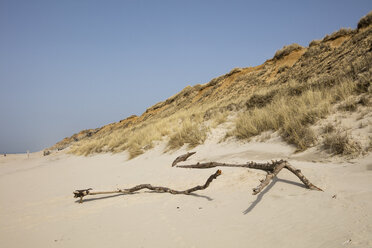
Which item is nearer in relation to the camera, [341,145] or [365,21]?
[341,145]

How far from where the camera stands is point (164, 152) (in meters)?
8.00

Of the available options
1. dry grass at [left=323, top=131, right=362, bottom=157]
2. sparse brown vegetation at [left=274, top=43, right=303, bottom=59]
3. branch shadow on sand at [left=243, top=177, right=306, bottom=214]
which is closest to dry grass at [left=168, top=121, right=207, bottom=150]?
dry grass at [left=323, top=131, right=362, bottom=157]

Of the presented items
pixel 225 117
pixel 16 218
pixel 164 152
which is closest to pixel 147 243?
pixel 16 218

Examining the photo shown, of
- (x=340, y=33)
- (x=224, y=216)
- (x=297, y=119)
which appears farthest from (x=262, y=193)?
(x=340, y=33)

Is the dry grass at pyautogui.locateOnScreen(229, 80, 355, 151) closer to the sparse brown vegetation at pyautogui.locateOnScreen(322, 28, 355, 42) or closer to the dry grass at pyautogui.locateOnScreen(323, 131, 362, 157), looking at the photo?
the dry grass at pyautogui.locateOnScreen(323, 131, 362, 157)

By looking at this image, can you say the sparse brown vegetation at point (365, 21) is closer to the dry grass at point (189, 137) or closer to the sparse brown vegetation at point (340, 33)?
the sparse brown vegetation at point (340, 33)

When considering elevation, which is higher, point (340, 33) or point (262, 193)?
point (340, 33)

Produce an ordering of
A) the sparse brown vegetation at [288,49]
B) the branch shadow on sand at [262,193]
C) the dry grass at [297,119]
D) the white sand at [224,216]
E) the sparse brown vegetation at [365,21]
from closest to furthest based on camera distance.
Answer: the white sand at [224,216] → the branch shadow on sand at [262,193] → the dry grass at [297,119] → the sparse brown vegetation at [365,21] → the sparse brown vegetation at [288,49]

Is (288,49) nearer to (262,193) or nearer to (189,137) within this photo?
(189,137)

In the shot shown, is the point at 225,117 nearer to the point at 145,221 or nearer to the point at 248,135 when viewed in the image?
the point at 248,135

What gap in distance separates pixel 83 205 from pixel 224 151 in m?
3.70

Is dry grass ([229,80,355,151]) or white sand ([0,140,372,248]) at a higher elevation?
dry grass ([229,80,355,151])

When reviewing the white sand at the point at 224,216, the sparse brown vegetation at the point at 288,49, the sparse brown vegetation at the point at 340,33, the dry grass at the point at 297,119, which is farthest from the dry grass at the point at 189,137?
the sparse brown vegetation at the point at 288,49

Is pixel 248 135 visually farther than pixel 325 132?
Yes
